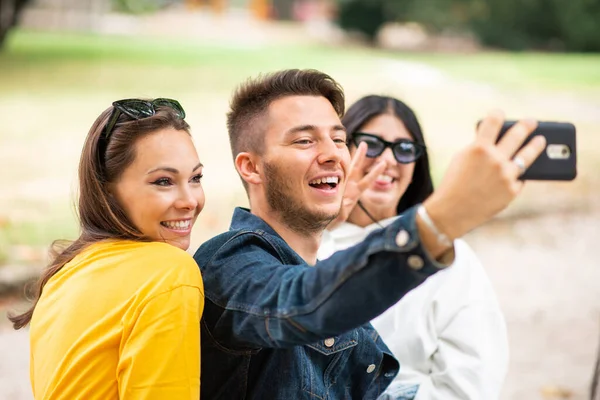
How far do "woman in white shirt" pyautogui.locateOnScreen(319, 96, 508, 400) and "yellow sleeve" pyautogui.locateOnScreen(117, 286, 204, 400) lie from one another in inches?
32.0

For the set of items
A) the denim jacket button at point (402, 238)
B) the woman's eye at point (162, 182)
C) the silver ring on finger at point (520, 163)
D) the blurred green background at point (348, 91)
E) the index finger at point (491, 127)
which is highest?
the index finger at point (491, 127)

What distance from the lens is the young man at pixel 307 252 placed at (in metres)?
1.10

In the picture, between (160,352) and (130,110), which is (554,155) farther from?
(130,110)

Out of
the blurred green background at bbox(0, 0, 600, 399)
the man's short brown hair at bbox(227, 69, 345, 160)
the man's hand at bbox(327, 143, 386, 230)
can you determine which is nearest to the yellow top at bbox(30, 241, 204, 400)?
the man's short brown hair at bbox(227, 69, 345, 160)

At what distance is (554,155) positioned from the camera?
3.75 feet

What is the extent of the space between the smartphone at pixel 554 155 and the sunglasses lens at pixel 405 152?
1325 millimetres

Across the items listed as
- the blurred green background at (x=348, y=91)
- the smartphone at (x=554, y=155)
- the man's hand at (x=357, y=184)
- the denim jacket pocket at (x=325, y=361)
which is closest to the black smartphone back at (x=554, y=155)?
the smartphone at (x=554, y=155)

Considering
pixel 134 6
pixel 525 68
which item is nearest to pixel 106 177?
pixel 134 6

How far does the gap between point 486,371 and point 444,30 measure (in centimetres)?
890

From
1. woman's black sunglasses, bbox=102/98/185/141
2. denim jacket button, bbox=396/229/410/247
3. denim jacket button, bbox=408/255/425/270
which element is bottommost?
denim jacket button, bbox=408/255/425/270

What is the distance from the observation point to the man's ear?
1706mm

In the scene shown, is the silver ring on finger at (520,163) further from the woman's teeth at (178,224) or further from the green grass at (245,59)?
the green grass at (245,59)

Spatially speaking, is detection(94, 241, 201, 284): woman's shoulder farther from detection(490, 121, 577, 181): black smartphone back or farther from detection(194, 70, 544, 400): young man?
detection(490, 121, 577, 181): black smartphone back

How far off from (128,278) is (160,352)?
14 cm
